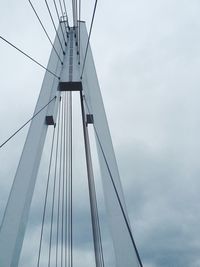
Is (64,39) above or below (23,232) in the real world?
above

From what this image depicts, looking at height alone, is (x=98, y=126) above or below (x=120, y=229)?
above

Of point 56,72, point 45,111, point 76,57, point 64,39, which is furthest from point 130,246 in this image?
point 64,39

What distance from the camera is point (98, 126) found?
278 inches

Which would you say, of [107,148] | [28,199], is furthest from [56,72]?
[28,199]

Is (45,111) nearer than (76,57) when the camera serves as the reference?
Yes

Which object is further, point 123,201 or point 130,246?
point 123,201

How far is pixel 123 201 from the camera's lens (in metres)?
6.12

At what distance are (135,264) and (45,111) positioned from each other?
3310 mm

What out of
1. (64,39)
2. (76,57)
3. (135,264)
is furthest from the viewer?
(64,39)

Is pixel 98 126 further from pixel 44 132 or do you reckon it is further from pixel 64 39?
pixel 64 39

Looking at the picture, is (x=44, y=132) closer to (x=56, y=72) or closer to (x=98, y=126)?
(x=98, y=126)

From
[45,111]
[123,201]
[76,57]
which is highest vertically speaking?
[76,57]

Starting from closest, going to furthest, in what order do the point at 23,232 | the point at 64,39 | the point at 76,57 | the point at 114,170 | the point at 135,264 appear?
the point at 135,264
the point at 23,232
the point at 114,170
the point at 76,57
the point at 64,39

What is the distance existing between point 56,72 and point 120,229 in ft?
13.0
